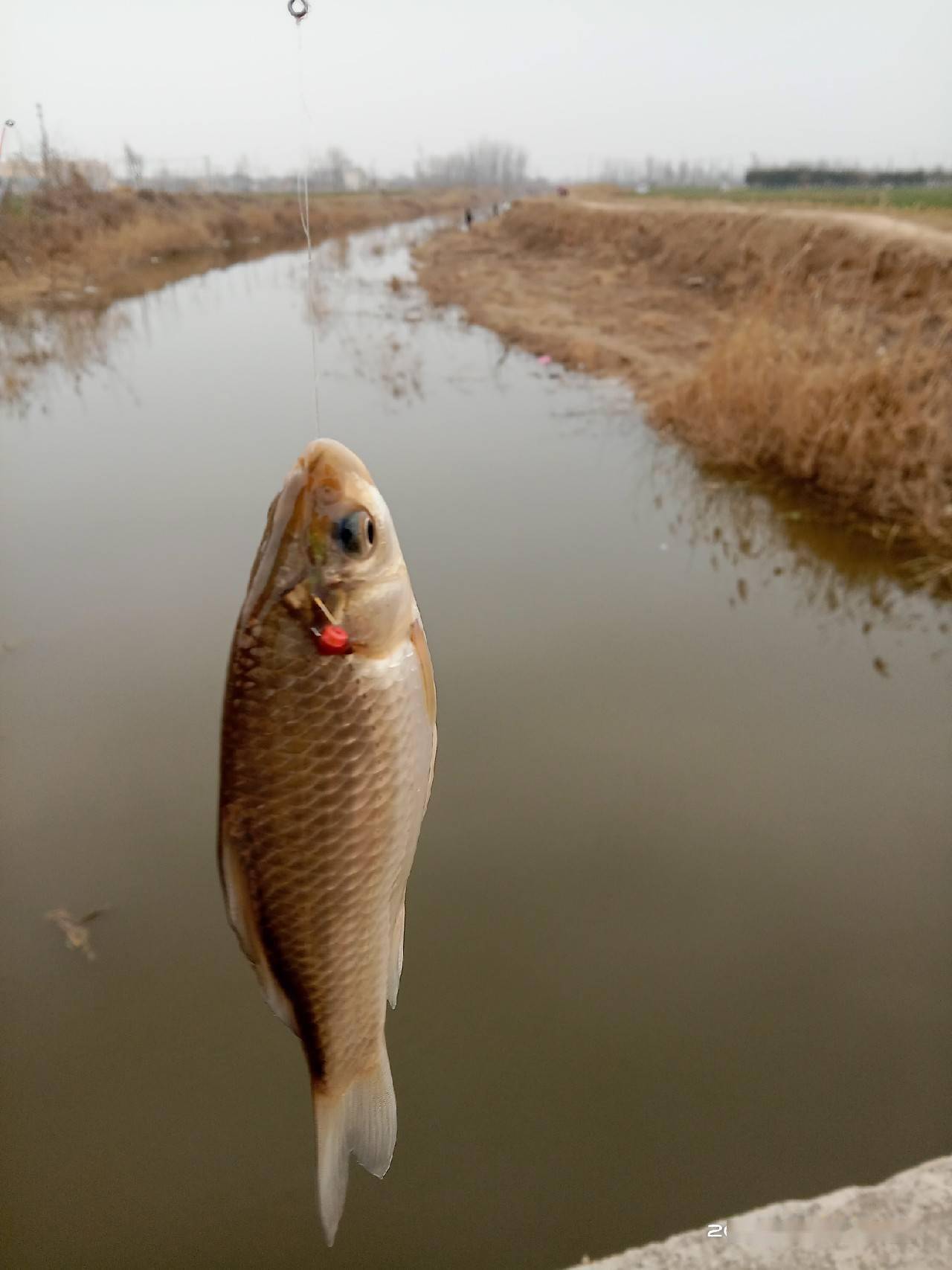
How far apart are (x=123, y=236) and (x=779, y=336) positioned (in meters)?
15.0

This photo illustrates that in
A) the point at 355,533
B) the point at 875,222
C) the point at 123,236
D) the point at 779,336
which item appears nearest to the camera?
the point at 355,533

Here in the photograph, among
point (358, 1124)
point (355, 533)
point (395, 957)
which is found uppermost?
point (355, 533)

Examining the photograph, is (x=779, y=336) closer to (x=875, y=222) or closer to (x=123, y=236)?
(x=875, y=222)

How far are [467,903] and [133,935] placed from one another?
119 centimetres

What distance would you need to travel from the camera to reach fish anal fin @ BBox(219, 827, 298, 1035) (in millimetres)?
889

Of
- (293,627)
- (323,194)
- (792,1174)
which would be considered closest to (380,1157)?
(293,627)

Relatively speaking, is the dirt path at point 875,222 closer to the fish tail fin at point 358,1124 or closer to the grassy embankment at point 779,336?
the grassy embankment at point 779,336

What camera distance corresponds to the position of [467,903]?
2.99 metres

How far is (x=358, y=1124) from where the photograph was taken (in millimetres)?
999

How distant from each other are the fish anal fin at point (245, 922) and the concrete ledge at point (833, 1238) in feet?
4.26

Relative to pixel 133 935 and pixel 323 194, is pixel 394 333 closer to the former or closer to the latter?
pixel 133 935

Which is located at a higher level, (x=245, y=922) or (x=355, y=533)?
(x=355, y=533)

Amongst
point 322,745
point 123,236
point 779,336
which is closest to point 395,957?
point 322,745

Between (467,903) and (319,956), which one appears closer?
(319,956)
